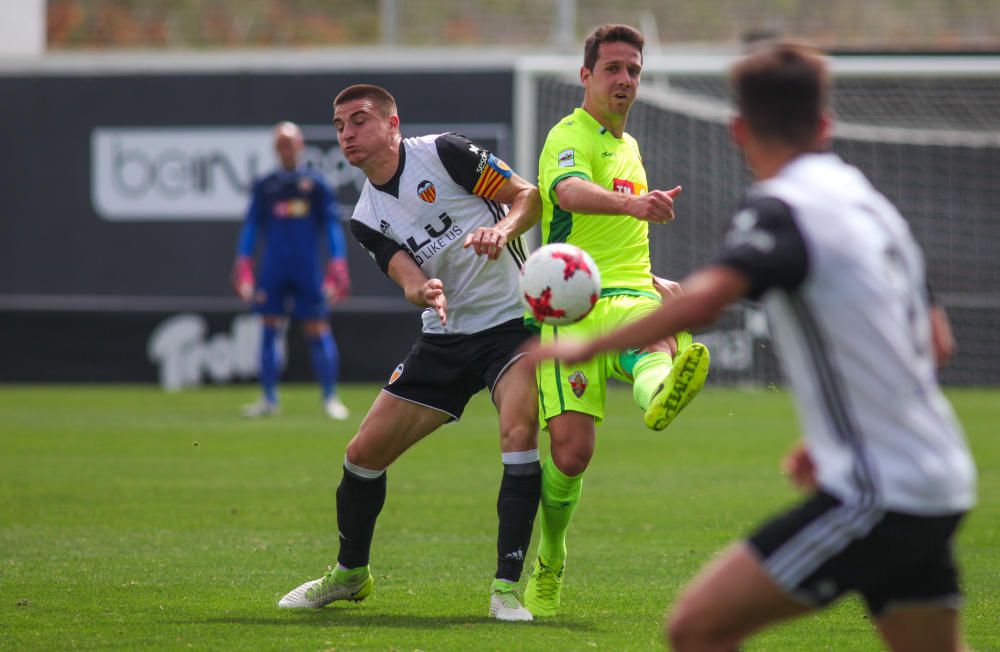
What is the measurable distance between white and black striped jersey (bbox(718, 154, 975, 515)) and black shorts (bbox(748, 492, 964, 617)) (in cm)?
4

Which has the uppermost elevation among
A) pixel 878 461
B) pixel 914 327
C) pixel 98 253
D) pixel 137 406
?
pixel 914 327

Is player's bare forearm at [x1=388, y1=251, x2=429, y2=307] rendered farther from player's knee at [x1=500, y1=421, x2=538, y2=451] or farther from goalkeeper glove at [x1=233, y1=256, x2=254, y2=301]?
goalkeeper glove at [x1=233, y1=256, x2=254, y2=301]

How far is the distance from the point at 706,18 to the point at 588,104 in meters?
14.8

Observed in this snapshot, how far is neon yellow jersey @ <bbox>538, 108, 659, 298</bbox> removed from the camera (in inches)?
248

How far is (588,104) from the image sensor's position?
641 centimetres

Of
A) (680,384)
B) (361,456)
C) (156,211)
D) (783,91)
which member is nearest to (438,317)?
(361,456)

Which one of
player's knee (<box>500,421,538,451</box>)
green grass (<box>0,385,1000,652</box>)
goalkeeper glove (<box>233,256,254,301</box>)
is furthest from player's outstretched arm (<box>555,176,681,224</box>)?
goalkeeper glove (<box>233,256,254,301</box>)

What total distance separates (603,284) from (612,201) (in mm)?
782

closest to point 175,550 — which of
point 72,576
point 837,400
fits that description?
point 72,576

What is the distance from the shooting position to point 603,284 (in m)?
6.36

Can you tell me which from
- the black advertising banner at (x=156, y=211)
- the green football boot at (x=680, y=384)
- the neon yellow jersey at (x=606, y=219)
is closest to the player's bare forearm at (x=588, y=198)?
the neon yellow jersey at (x=606, y=219)

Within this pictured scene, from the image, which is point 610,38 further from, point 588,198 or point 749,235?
point 749,235

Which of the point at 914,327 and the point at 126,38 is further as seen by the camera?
the point at 126,38

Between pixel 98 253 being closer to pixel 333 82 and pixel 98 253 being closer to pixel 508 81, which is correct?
pixel 333 82
